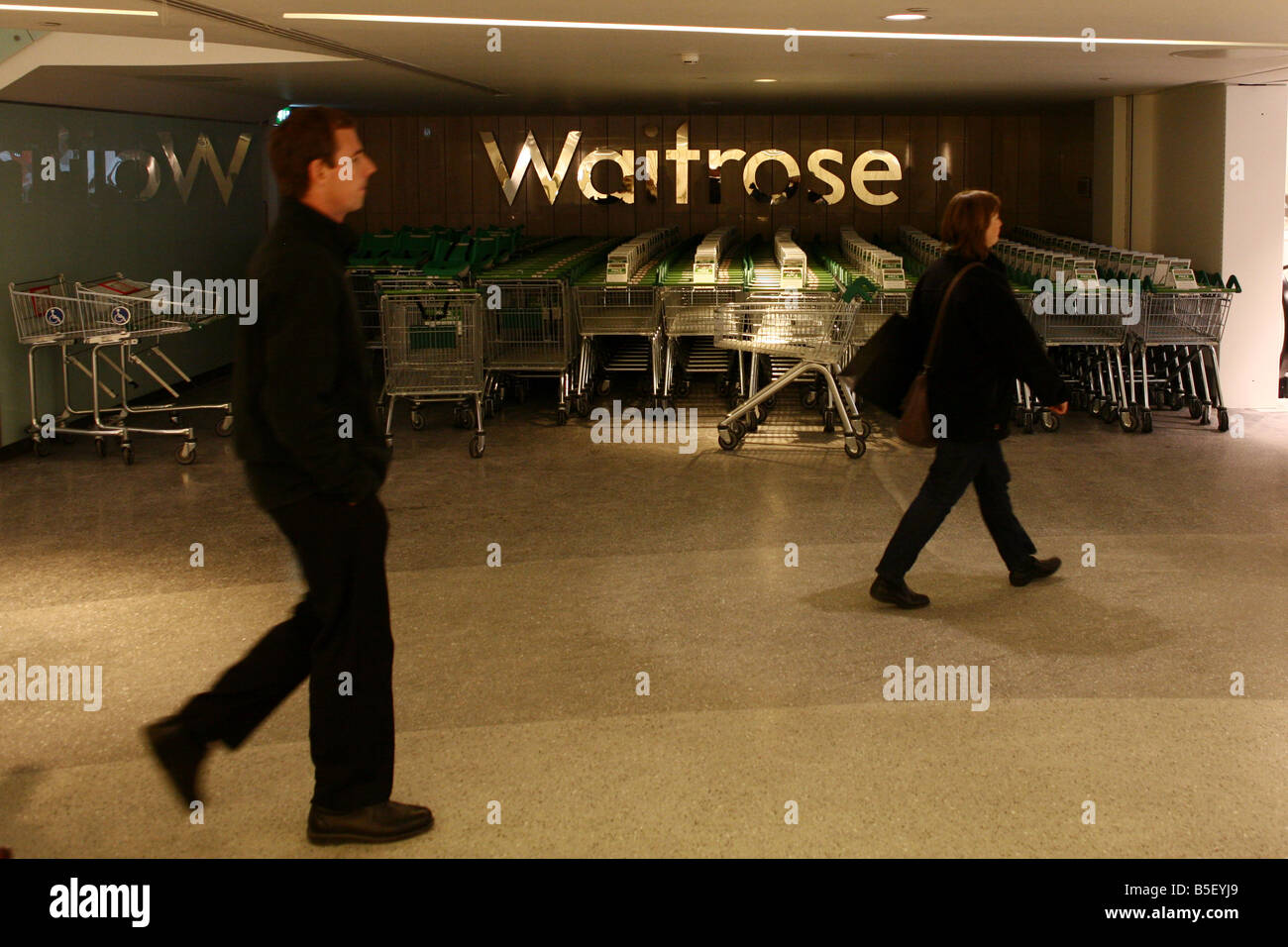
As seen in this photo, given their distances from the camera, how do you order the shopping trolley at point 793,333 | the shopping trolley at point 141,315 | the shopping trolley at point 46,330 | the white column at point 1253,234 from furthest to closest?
1. the white column at point 1253,234
2. the shopping trolley at point 141,315
3. the shopping trolley at point 793,333
4. the shopping trolley at point 46,330

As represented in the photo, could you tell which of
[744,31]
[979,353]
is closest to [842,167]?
[744,31]

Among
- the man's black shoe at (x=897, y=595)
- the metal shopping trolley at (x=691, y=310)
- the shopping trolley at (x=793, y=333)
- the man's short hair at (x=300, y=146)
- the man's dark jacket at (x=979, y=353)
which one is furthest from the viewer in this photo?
the metal shopping trolley at (x=691, y=310)

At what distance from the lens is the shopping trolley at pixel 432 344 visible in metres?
10.1

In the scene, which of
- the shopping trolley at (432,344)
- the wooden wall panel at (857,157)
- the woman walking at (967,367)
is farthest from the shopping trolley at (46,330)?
the wooden wall panel at (857,157)

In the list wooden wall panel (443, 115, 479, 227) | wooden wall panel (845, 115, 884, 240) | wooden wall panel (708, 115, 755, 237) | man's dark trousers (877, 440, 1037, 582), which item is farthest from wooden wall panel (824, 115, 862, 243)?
man's dark trousers (877, 440, 1037, 582)

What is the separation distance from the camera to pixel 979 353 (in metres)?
5.70

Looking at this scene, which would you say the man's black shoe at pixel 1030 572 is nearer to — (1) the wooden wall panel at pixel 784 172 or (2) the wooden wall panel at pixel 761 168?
(1) the wooden wall panel at pixel 784 172

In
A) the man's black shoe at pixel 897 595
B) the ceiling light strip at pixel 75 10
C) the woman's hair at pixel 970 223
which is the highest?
the ceiling light strip at pixel 75 10

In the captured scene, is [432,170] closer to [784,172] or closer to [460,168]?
[460,168]

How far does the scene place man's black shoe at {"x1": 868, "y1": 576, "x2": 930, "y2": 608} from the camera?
5.99 meters

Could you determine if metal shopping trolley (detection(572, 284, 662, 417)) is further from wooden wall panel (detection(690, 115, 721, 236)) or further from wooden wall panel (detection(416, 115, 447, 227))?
wooden wall panel (detection(416, 115, 447, 227))

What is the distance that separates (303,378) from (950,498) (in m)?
3.29

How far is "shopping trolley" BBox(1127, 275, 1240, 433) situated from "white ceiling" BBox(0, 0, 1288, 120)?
68.4 inches

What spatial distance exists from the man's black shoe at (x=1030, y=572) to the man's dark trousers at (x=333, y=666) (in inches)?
137
